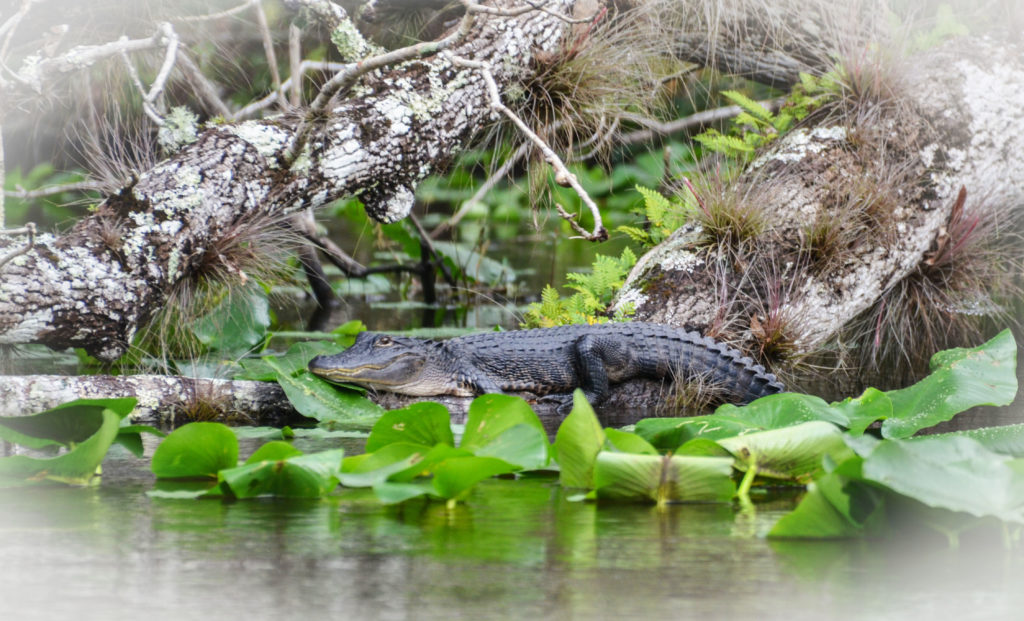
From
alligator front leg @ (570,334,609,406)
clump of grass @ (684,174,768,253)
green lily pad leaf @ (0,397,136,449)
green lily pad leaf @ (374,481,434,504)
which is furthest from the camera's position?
clump of grass @ (684,174,768,253)

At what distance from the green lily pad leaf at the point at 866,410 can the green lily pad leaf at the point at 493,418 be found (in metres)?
0.92

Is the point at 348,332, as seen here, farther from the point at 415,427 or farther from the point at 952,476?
the point at 952,476

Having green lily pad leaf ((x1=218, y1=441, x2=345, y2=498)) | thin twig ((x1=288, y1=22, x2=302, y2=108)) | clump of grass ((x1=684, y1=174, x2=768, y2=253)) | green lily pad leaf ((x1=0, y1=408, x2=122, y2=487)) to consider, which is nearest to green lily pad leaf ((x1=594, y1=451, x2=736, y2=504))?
green lily pad leaf ((x1=218, y1=441, x2=345, y2=498))

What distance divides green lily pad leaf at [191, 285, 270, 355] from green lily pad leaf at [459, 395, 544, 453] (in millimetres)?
1950

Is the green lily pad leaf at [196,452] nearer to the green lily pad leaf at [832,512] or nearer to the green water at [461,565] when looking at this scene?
the green water at [461,565]

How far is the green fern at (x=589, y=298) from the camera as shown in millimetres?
4324

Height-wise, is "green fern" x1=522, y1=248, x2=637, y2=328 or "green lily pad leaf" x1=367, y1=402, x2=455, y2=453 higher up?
"green fern" x1=522, y1=248, x2=637, y2=328

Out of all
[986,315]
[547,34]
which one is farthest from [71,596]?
[986,315]

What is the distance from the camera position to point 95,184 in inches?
139

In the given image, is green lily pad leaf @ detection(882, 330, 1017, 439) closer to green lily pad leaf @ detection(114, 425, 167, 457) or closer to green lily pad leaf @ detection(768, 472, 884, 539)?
green lily pad leaf @ detection(768, 472, 884, 539)

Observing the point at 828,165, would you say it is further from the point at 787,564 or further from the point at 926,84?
the point at 787,564

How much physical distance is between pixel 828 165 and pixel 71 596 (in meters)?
3.72

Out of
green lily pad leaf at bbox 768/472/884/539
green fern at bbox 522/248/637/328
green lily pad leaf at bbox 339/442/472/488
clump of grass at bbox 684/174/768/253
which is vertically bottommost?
green lily pad leaf at bbox 768/472/884/539

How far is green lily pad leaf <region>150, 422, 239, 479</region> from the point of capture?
77.0 inches
